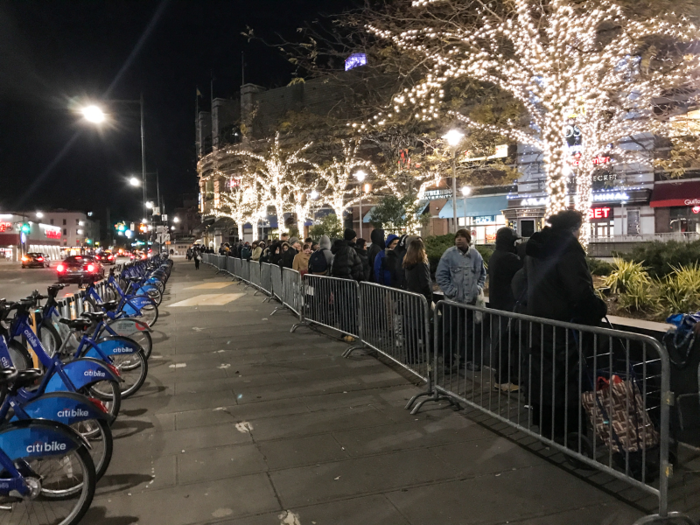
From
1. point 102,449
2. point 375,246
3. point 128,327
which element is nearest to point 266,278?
point 375,246

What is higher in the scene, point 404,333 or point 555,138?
point 555,138

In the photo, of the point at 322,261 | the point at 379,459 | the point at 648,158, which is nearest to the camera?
the point at 379,459

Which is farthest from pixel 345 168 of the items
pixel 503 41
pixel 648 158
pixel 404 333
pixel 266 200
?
pixel 404 333

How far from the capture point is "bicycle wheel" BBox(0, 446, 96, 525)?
3260mm

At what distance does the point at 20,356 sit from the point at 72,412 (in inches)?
104

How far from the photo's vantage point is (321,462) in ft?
14.0

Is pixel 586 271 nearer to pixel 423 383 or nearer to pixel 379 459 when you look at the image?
pixel 379 459

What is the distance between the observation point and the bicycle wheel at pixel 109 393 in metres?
5.05

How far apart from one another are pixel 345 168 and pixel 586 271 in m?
27.0

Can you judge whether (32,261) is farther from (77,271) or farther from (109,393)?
(109,393)

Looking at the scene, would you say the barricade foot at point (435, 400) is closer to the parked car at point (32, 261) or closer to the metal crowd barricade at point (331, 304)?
the metal crowd barricade at point (331, 304)

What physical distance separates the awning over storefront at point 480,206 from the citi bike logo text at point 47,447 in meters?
32.1

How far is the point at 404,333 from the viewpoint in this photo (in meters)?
6.53

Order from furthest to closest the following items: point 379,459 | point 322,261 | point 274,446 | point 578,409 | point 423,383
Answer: point 322,261 → point 423,383 → point 274,446 → point 379,459 → point 578,409
